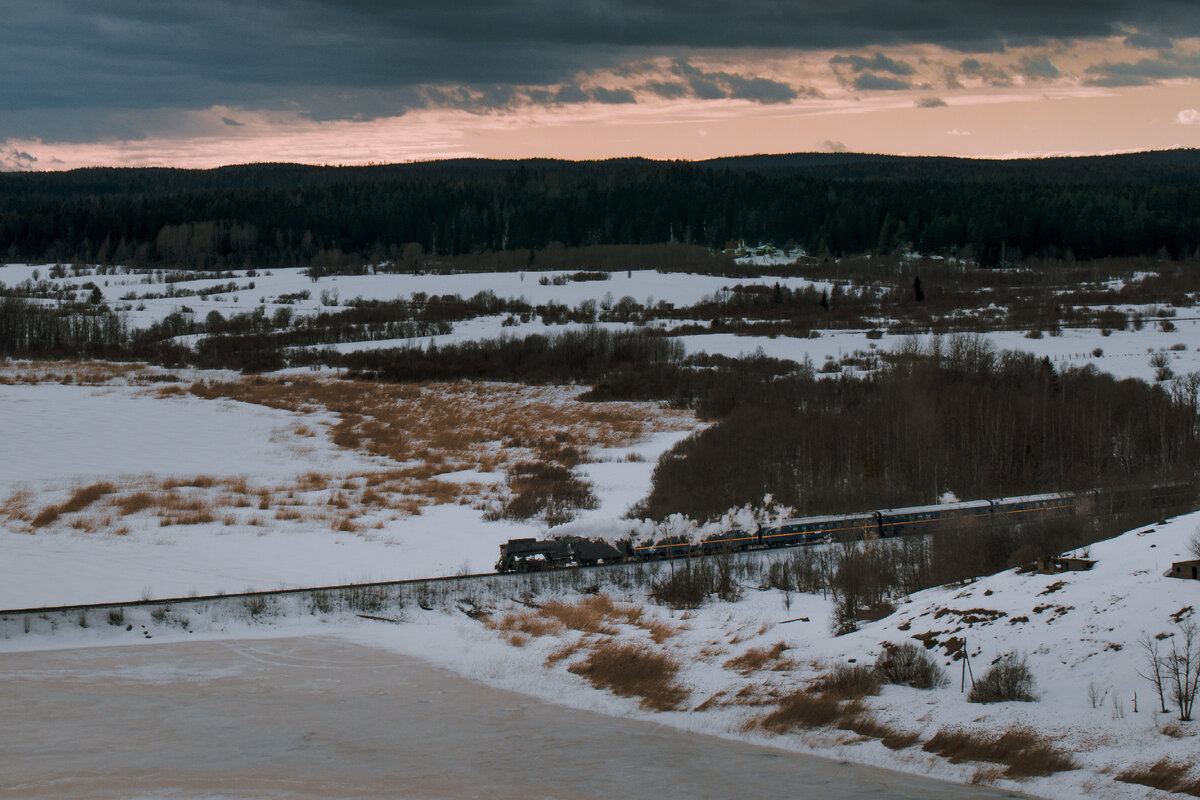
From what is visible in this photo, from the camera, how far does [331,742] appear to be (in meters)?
19.3

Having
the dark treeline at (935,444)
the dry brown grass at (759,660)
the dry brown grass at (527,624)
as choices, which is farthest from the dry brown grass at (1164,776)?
the dark treeline at (935,444)

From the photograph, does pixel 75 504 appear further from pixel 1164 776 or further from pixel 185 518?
pixel 1164 776

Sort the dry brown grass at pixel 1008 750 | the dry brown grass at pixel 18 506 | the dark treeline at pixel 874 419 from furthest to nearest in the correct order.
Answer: the dark treeline at pixel 874 419, the dry brown grass at pixel 18 506, the dry brown grass at pixel 1008 750

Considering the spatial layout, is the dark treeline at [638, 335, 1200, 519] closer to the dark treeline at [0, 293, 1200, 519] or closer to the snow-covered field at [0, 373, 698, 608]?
the dark treeline at [0, 293, 1200, 519]

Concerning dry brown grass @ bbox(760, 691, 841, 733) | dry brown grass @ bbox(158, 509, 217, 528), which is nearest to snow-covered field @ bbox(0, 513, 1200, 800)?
dry brown grass @ bbox(760, 691, 841, 733)

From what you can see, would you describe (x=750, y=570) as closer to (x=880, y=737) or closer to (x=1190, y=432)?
(x=880, y=737)

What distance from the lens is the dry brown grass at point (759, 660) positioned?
22.8 metres

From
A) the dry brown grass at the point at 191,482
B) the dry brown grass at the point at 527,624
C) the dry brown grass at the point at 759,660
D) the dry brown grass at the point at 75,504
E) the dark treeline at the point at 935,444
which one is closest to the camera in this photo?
the dry brown grass at the point at 759,660

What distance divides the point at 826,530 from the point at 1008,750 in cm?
1944

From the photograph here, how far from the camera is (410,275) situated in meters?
136

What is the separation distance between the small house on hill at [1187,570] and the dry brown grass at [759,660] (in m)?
7.26

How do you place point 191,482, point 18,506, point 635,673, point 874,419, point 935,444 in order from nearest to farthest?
point 635,673, point 18,506, point 935,444, point 191,482, point 874,419

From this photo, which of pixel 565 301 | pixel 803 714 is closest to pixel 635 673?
→ pixel 803 714

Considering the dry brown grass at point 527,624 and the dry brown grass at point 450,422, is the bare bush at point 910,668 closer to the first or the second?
the dry brown grass at point 527,624
